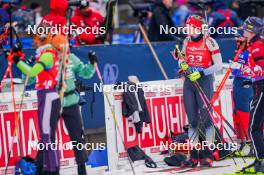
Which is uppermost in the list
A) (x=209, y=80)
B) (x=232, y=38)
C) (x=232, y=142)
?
(x=232, y=38)

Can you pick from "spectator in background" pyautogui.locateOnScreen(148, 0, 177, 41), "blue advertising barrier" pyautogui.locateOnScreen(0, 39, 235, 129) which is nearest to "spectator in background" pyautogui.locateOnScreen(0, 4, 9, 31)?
"blue advertising barrier" pyautogui.locateOnScreen(0, 39, 235, 129)

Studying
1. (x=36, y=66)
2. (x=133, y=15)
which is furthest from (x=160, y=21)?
(x=36, y=66)

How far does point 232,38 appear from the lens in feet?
60.8

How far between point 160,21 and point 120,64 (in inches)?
51.8

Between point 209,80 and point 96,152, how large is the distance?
2126 mm

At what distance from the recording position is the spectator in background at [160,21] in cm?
1733

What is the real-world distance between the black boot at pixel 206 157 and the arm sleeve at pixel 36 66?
3.29 metres

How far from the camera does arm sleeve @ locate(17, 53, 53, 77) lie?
11.4 meters

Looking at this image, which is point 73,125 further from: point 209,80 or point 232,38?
point 232,38

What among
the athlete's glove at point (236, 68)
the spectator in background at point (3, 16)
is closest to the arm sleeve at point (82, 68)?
the athlete's glove at point (236, 68)

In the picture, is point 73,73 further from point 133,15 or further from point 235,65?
point 133,15

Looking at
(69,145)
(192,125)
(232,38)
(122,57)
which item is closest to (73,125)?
(69,145)

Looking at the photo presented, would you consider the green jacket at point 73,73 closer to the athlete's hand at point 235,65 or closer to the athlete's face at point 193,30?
the athlete's face at point 193,30

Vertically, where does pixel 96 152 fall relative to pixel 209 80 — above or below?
below
